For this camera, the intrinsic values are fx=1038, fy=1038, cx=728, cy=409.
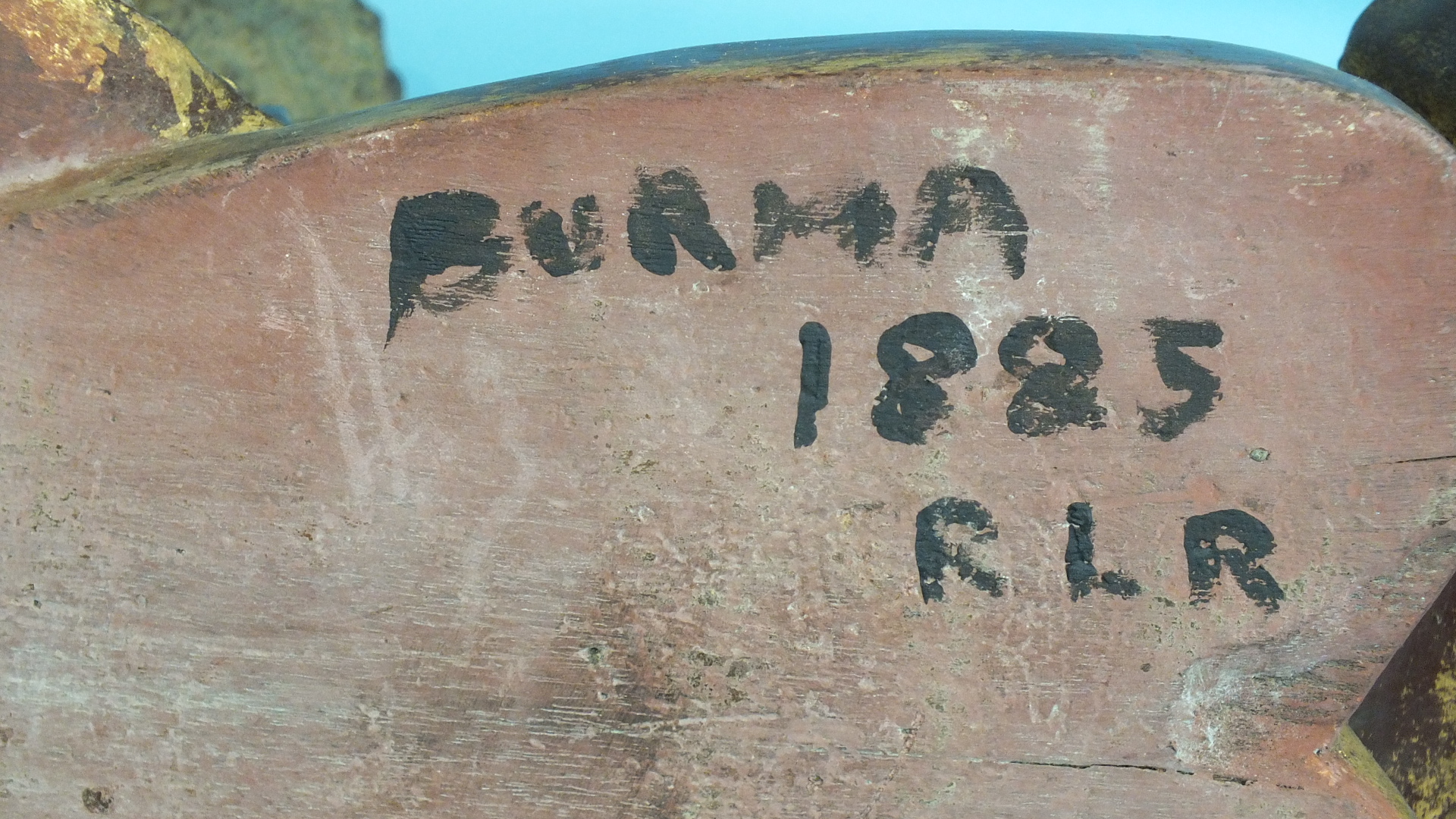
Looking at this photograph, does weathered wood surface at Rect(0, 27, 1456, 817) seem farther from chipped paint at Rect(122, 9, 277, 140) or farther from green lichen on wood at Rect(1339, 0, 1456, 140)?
green lichen on wood at Rect(1339, 0, 1456, 140)

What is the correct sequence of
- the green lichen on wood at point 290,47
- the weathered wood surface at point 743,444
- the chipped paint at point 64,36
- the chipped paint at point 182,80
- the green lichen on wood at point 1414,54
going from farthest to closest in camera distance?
the green lichen on wood at point 290,47, the green lichen on wood at point 1414,54, the chipped paint at point 182,80, the chipped paint at point 64,36, the weathered wood surface at point 743,444

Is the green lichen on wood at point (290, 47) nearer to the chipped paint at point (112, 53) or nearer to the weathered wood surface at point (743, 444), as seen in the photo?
the chipped paint at point (112, 53)

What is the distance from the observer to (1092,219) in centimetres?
137

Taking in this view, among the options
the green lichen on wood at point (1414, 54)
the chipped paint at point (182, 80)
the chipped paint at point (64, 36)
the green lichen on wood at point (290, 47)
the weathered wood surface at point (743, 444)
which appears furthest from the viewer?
the green lichen on wood at point (290, 47)

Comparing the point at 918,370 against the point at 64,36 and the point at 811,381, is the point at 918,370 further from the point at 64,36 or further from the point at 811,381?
the point at 64,36

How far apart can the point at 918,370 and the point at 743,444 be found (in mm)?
262

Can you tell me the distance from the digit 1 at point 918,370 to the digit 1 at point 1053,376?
0.06 metres

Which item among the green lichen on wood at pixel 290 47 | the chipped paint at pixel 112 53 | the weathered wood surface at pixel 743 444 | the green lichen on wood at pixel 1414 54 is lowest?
the weathered wood surface at pixel 743 444

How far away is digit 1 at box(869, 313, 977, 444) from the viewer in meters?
1.41

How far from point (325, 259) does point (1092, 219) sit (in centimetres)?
105

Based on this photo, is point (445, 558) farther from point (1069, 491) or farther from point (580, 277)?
point (1069, 491)

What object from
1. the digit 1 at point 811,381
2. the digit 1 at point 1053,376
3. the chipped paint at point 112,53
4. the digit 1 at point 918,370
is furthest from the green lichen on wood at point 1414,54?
the chipped paint at point 112,53

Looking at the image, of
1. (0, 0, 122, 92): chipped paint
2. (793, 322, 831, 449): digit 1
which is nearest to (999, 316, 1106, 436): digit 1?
(793, 322, 831, 449): digit 1

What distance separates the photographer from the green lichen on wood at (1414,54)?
1916mm
